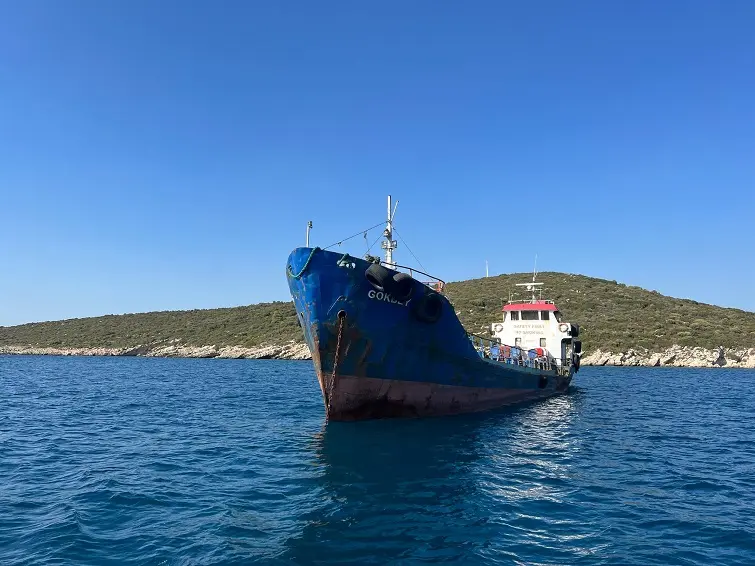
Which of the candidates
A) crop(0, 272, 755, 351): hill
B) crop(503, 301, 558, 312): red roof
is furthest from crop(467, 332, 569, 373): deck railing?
crop(0, 272, 755, 351): hill

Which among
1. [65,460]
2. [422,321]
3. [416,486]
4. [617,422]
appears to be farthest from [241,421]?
[617,422]

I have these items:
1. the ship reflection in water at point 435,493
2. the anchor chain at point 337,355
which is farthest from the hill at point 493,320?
the ship reflection in water at point 435,493

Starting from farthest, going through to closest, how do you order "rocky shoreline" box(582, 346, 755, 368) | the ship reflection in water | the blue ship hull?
"rocky shoreline" box(582, 346, 755, 368) < the blue ship hull < the ship reflection in water

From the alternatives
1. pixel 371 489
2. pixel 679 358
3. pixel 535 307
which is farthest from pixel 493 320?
pixel 371 489

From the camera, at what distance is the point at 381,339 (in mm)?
17172

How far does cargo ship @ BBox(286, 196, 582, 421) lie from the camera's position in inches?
650

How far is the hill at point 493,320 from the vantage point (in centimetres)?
A: 6456

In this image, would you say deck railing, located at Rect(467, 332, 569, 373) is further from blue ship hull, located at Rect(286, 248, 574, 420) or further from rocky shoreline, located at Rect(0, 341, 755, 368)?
rocky shoreline, located at Rect(0, 341, 755, 368)

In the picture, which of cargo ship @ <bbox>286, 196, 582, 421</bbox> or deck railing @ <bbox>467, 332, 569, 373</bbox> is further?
deck railing @ <bbox>467, 332, 569, 373</bbox>

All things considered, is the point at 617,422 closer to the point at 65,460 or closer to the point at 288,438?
the point at 288,438

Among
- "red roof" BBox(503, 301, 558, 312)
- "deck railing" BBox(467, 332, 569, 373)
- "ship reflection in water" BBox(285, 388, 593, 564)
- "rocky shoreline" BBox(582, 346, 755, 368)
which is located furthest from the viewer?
"rocky shoreline" BBox(582, 346, 755, 368)

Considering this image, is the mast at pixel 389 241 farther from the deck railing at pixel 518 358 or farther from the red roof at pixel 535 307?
the red roof at pixel 535 307

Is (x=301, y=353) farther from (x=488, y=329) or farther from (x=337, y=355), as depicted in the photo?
(x=337, y=355)

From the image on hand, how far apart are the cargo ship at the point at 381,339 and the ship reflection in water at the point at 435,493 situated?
1272 mm
